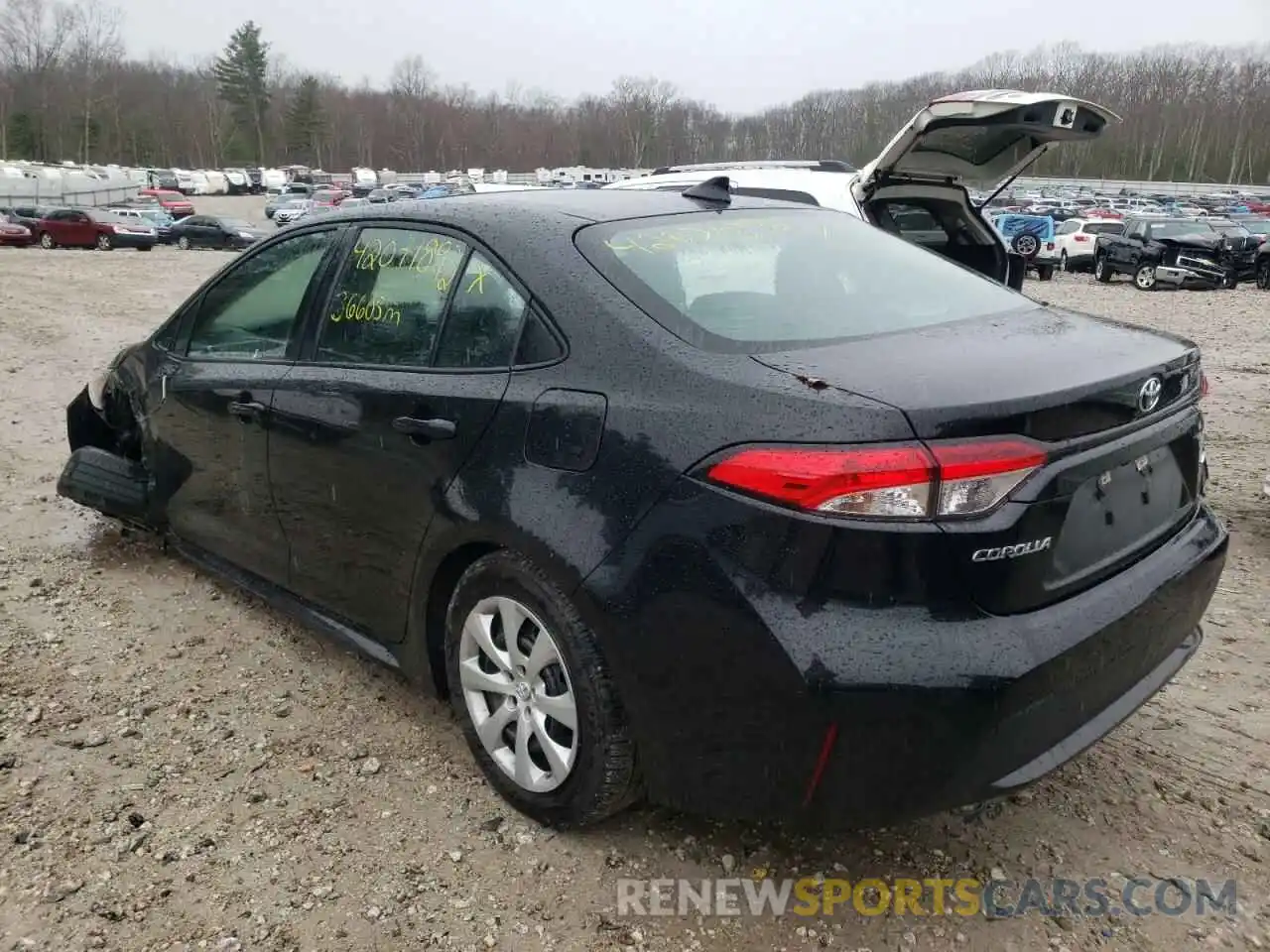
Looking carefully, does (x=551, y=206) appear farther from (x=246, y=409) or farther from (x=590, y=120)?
(x=590, y=120)

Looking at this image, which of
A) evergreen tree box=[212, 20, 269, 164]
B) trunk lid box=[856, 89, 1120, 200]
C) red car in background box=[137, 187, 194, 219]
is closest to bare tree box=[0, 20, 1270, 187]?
evergreen tree box=[212, 20, 269, 164]

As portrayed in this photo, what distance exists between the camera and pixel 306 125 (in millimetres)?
111875

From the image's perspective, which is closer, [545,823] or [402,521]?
[545,823]

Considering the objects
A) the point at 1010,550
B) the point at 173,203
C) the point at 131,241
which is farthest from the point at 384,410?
the point at 173,203

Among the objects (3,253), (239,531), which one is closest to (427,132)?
(3,253)

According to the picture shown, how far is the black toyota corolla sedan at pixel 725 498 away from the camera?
6.29 feet

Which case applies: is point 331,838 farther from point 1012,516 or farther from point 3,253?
point 3,253

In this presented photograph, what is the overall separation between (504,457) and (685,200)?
118cm

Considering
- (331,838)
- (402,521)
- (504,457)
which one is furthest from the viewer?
(402,521)

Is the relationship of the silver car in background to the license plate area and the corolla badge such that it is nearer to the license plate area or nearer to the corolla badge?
the license plate area

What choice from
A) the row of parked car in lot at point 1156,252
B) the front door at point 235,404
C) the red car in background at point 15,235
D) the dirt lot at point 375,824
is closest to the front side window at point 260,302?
the front door at point 235,404

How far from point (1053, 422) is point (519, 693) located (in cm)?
143

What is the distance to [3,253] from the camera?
2583 cm

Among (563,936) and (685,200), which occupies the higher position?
(685,200)
